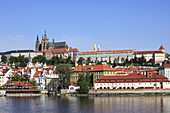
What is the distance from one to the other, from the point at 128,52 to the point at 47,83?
288ft

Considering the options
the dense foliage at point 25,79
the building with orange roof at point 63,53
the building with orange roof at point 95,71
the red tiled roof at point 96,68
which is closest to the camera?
the building with orange roof at point 95,71

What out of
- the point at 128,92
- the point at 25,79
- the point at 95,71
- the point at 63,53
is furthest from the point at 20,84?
the point at 63,53

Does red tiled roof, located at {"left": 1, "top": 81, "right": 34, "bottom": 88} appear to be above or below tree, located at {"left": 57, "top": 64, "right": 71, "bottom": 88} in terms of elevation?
below

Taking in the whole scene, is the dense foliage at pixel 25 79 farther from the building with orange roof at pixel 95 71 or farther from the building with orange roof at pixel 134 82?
the building with orange roof at pixel 134 82

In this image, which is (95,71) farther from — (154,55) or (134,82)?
(154,55)

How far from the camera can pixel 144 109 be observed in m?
53.9

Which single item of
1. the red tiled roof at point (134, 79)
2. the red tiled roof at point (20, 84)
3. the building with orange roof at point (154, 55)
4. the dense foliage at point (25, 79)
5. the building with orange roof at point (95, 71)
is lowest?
the red tiled roof at point (20, 84)

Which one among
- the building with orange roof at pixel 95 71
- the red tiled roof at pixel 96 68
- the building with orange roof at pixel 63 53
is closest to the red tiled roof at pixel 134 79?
the building with orange roof at pixel 95 71

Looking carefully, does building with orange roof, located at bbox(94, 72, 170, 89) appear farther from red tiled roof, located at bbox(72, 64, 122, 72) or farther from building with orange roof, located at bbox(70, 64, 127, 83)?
red tiled roof, located at bbox(72, 64, 122, 72)

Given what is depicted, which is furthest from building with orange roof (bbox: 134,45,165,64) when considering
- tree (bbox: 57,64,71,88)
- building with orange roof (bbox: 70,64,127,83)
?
tree (bbox: 57,64,71,88)

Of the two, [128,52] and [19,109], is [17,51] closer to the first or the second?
[128,52]

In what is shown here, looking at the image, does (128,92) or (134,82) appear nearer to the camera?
(128,92)

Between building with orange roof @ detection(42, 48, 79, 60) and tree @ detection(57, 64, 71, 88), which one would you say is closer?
tree @ detection(57, 64, 71, 88)

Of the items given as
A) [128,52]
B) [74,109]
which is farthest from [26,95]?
[128,52]
